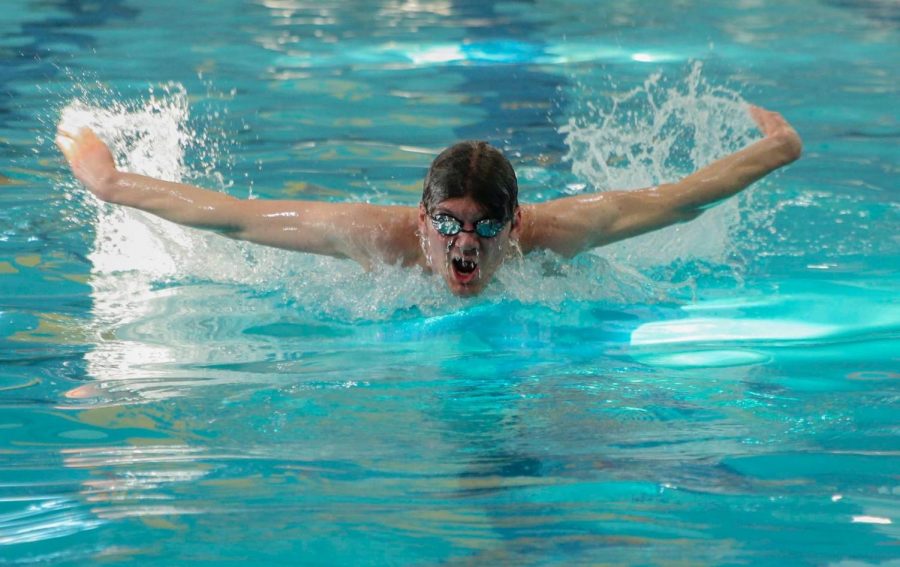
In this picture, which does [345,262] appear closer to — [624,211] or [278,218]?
[278,218]

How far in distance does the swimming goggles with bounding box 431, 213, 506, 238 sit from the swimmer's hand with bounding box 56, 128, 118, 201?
1.06 meters

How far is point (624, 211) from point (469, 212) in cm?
62

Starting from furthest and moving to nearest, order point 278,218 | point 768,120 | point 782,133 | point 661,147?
point 661,147 < point 768,120 < point 782,133 < point 278,218

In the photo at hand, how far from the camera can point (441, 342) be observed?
3535 millimetres

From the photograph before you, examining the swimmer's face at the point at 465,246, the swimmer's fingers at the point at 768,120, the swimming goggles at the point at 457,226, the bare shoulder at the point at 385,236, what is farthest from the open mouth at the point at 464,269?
the swimmer's fingers at the point at 768,120

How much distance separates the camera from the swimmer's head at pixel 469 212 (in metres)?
3.37

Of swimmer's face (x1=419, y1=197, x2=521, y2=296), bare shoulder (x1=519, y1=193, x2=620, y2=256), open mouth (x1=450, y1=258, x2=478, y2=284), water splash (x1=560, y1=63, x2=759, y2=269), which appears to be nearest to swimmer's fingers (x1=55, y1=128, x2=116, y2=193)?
swimmer's face (x1=419, y1=197, x2=521, y2=296)

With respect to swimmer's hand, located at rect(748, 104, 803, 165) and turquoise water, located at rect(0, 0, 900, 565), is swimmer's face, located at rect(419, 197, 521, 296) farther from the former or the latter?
swimmer's hand, located at rect(748, 104, 803, 165)

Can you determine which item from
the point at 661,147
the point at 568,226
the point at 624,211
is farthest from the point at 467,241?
the point at 661,147

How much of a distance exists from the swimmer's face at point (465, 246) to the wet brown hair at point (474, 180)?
23 mm

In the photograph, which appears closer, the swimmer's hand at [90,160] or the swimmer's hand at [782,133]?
the swimmer's hand at [90,160]

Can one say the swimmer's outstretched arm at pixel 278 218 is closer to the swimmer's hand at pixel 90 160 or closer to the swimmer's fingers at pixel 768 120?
the swimmer's hand at pixel 90 160

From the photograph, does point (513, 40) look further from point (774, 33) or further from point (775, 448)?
point (775, 448)

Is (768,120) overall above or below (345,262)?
above
